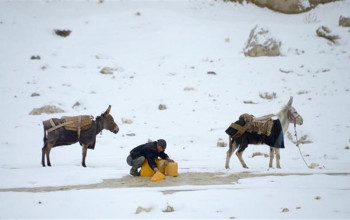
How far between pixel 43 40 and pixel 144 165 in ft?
68.0

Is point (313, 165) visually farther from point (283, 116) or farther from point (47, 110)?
point (47, 110)

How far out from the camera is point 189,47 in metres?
27.8

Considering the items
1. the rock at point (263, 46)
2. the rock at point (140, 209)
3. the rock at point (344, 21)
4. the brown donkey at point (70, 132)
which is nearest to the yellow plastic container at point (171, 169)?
the brown donkey at point (70, 132)

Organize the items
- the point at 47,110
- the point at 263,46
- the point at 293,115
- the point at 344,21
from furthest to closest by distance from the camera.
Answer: the point at 344,21, the point at 263,46, the point at 47,110, the point at 293,115

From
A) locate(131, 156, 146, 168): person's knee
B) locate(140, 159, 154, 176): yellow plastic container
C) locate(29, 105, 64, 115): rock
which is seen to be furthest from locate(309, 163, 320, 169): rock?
locate(29, 105, 64, 115): rock

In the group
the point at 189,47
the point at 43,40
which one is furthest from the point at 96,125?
the point at 43,40

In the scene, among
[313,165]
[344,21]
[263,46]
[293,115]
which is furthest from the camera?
[344,21]

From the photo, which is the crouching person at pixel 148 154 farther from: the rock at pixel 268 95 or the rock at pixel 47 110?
the rock at pixel 268 95

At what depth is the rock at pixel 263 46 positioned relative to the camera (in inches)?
1006

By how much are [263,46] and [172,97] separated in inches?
293

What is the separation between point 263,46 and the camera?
25547mm

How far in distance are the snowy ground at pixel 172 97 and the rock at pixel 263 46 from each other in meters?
0.73

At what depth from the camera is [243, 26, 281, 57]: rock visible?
83.8ft

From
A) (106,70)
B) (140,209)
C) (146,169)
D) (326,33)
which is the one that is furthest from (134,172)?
(326,33)
